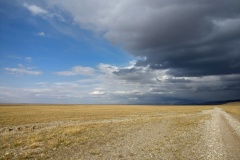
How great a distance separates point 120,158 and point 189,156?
18.5 ft

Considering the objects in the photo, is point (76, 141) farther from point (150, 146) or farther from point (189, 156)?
point (189, 156)

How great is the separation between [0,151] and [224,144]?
2152cm

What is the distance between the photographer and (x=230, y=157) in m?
18.4

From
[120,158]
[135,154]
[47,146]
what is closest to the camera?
[120,158]

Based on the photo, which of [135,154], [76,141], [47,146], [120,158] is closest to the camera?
[120,158]

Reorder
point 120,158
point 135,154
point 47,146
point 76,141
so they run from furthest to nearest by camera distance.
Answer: point 76,141 < point 47,146 < point 135,154 < point 120,158

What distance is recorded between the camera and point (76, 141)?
84.0 feet

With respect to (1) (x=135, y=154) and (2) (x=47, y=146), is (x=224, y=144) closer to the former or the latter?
(1) (x=135, y=154)

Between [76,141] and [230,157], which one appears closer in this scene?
[230,157]

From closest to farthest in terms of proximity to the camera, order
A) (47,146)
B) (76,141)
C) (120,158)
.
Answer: (120,158) → (47,146) → (76,141)

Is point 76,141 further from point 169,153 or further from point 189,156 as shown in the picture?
point 189,156

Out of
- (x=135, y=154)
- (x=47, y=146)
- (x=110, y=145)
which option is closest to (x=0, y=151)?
(x=47, y=146)

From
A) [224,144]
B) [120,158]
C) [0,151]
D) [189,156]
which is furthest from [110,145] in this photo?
[224,144]

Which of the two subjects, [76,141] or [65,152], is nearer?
[65,152]
